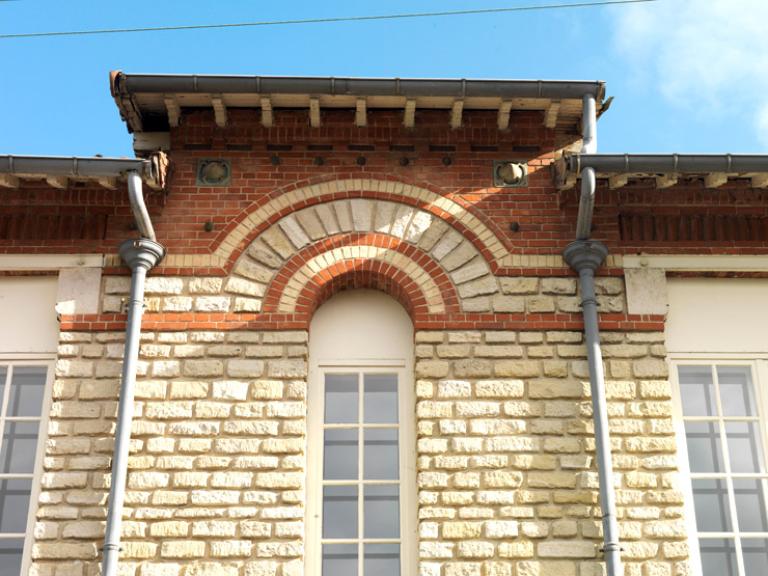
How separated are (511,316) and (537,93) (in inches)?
79.5

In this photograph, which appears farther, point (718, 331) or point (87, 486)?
point (718, 331)

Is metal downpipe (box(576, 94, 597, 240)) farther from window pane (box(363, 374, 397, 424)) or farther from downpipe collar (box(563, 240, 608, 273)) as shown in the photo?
window pane (box(363, 374, 397, 424))

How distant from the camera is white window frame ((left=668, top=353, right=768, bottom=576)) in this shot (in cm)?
868

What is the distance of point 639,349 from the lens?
9250 mm

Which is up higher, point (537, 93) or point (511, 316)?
point (537, 93)

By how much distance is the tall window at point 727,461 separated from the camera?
874 cm

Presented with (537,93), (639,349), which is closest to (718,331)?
(639,349)

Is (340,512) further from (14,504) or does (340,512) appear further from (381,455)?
(14,504)

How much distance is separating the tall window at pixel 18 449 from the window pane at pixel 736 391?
5767 millimetres

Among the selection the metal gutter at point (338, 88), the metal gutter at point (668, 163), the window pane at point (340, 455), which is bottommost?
the window pane at point (340, 455)

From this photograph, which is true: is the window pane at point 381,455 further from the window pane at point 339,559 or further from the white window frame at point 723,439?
the white window frame at point 723,439

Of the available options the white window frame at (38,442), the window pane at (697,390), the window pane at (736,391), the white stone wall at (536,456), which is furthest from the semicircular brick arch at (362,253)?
the window pane at (736,391)

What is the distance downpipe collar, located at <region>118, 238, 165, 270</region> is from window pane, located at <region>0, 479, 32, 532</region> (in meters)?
2.00

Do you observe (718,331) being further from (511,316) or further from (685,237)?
(511,316)
